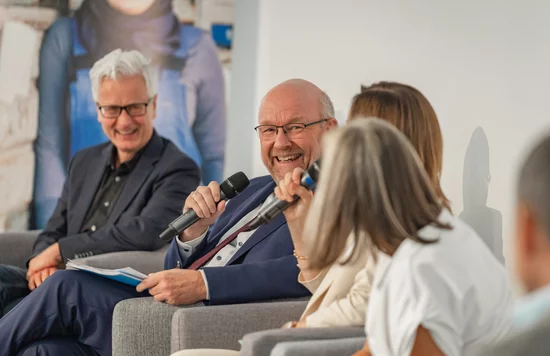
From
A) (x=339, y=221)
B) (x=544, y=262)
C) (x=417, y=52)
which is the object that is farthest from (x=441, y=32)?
(x=544, y=262)

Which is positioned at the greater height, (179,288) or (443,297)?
(443,297)

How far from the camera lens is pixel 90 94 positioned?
17.5 ft

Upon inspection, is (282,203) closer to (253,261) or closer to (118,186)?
(253,261)

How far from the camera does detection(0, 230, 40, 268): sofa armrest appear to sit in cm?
434

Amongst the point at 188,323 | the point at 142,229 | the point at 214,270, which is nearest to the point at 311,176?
the point at 188,323

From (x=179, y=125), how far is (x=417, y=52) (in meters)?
2.50

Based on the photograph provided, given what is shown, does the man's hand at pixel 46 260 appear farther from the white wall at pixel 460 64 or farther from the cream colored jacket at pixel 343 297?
the cream colored jacket at pixel 343 297

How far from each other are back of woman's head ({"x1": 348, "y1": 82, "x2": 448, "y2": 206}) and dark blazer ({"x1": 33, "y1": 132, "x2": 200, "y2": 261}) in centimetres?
168

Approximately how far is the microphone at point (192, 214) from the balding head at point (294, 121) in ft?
1.24

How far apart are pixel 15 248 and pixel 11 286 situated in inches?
20.5

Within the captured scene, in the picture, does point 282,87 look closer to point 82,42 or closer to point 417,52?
point 417,52

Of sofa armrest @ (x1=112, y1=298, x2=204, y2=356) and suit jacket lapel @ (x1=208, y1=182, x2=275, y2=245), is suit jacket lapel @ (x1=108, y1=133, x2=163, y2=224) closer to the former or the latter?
suit jacket lapel @ (x1=208, y1=182, x2=275, y2=245)

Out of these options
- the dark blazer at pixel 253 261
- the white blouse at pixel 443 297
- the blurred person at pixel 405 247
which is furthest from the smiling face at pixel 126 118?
the white blouse at pixel 443 297

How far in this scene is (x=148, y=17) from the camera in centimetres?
536
